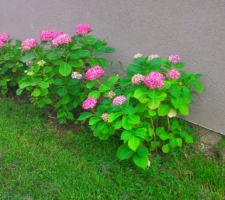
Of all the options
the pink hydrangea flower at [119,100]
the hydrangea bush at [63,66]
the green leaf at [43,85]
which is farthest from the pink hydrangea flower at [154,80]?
the green leaf at [43,85]

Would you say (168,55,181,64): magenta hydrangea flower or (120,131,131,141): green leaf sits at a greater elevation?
(168,55,181,64): magenta hydrangea flower

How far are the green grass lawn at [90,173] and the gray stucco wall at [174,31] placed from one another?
0.47 m

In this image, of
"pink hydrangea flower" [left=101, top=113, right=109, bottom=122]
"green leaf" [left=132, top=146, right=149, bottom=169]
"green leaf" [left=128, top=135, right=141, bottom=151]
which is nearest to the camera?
"green leaf" [left=128, top=135, right=141, bottom=151]

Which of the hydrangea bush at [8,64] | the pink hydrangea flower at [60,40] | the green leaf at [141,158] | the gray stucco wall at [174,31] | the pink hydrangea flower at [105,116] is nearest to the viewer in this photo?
the green leaf at [141,158]

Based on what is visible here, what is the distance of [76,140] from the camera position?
12.6ft

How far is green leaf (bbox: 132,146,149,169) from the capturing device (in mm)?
3100

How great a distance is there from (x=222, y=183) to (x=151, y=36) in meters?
1.53

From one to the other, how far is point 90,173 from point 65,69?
1013 mm

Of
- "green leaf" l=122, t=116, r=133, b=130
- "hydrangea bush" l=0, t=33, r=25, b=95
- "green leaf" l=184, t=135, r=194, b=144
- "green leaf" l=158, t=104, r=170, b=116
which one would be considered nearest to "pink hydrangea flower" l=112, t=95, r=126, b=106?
"green leaf" l=122, t=116, r=133, b=130

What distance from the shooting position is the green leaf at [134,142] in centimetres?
300

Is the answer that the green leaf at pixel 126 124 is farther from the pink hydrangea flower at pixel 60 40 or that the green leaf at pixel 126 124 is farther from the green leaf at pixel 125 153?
the pink hydrangea flower at pixel 60 40

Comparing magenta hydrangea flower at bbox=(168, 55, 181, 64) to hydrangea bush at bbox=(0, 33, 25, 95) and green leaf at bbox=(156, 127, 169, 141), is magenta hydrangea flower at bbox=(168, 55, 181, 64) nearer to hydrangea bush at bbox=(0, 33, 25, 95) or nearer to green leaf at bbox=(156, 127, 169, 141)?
green leaf at bbox=(156, 127, 169, 141)

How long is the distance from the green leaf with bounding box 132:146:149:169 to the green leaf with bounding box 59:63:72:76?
1.06m

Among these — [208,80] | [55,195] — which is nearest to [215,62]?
[208,80]
